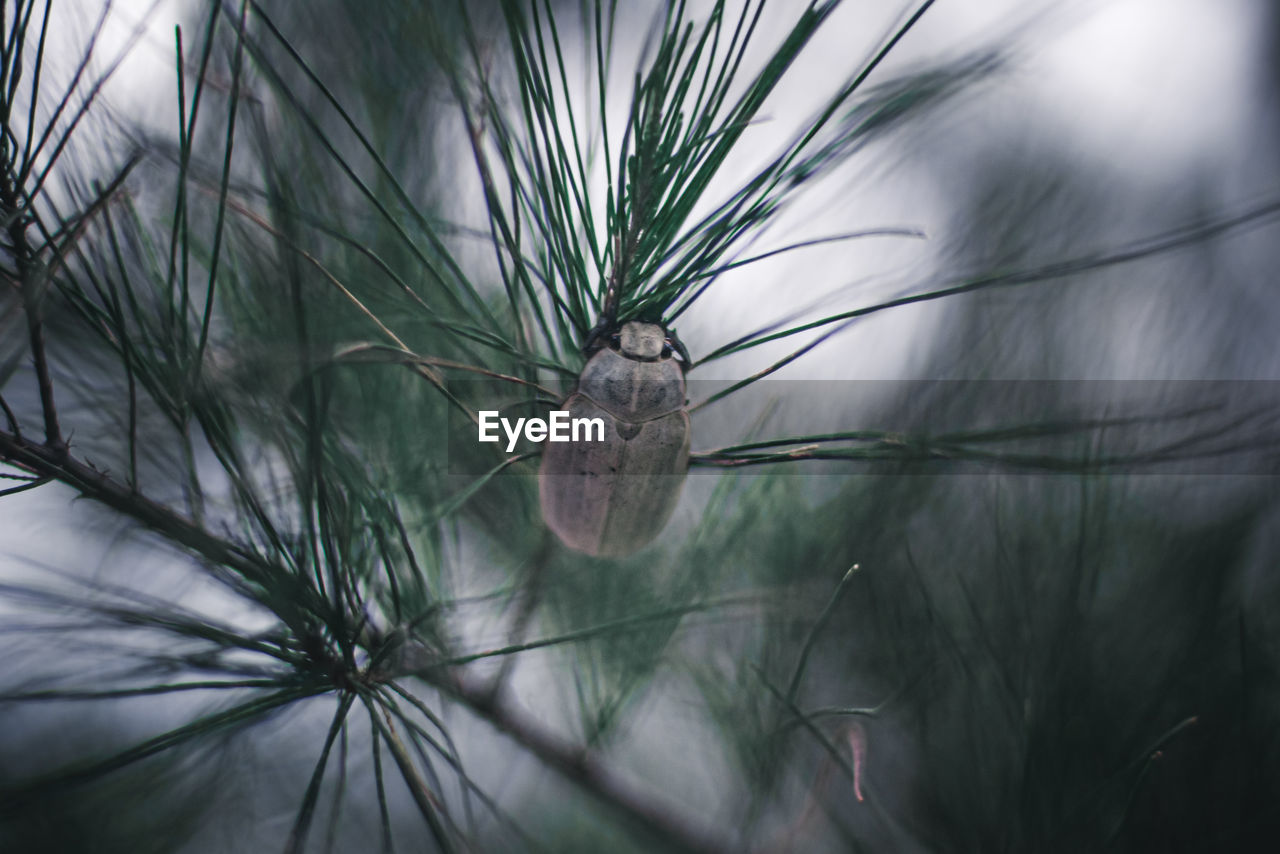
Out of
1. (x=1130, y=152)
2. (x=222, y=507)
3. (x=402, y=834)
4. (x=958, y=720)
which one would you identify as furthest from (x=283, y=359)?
(x=1130, y=152)

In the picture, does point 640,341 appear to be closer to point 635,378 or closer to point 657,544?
point 635,378

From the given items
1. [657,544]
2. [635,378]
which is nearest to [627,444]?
[635,378]

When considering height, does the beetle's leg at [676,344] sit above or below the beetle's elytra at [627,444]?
above

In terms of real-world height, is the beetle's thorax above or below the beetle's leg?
below

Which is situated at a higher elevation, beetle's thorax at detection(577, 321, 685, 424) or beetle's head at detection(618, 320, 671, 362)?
beetle's head at detection(618, 320, 671, 362)

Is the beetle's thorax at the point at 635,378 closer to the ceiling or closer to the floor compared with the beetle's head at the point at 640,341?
closer to the floor
